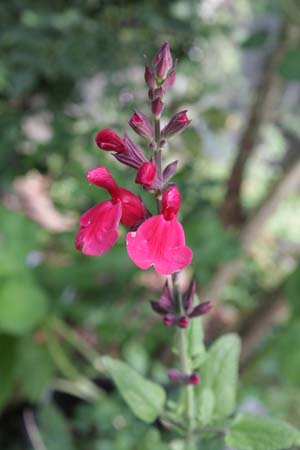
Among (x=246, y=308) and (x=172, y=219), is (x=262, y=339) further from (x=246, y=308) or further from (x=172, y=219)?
(x=172, y=219)

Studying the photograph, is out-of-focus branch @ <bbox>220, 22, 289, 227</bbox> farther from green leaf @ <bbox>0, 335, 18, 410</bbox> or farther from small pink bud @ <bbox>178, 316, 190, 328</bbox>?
small pink bud @ <bbox>178, 316, 190, 328</bbox>

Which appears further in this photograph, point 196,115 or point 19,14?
point 196,115

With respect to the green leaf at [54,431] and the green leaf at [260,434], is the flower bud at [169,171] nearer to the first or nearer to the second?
the green leaf at [260,434]

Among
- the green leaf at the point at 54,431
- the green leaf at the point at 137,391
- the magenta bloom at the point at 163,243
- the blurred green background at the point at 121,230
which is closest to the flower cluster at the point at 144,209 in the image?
the magenta bloom at the point at 163,243

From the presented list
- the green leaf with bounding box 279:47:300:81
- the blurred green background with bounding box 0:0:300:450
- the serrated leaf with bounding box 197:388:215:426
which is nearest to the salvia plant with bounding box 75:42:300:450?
the serrated leaf with bounding box 197:388:215:426

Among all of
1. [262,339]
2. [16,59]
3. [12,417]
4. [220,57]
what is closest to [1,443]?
[12,417]

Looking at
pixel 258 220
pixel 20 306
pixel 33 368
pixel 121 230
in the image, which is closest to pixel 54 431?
pixel 33 368

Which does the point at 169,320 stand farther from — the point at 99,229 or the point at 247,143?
the point at 247,143
